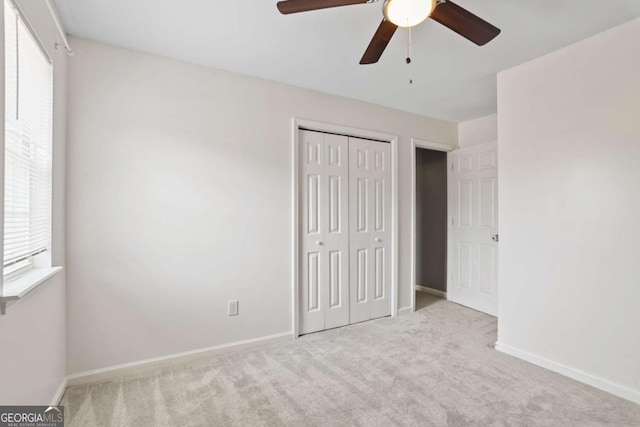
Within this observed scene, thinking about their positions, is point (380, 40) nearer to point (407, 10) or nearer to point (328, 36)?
point (407, 10)

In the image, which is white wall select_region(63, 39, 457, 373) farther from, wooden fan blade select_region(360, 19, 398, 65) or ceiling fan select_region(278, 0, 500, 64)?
ceiling fan select_region(278, 0, 500, 64)

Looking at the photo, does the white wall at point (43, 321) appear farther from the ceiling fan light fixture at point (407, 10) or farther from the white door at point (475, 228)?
the white door at point (475, 228)

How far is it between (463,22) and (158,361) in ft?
9.72

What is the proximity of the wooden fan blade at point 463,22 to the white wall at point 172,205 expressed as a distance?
1.70m

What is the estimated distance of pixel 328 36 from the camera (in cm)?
216

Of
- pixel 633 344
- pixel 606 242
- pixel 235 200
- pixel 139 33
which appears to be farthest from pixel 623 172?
pixel 139 33

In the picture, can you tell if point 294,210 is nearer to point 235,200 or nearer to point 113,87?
point 235,200

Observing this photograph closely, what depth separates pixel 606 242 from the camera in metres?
2.10

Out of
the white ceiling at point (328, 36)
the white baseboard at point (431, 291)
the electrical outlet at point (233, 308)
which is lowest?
the white baseboard at point (431, 291)

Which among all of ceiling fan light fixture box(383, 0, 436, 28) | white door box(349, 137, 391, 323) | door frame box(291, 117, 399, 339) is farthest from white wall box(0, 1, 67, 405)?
white door box(349, 137, 391, 323)

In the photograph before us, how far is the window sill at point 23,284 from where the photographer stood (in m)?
1.17

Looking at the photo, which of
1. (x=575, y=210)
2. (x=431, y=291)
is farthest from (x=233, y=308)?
(x=431, y=291)

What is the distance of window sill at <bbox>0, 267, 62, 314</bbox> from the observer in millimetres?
1172

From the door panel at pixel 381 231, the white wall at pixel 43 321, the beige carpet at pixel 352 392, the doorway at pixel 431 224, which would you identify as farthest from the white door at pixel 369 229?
the white wall at pixel 43 321
